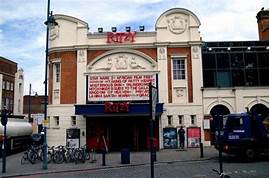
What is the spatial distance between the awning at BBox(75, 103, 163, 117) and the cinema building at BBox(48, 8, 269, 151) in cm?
134

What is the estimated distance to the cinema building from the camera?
103 feet

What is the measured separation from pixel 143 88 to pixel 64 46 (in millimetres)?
8354

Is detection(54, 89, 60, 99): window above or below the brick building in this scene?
below

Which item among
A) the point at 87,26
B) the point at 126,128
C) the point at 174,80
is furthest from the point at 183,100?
the point at 87,26

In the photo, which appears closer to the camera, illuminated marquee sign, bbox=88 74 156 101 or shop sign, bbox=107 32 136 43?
illuminated marquee sign, bbox=88 74 156 101

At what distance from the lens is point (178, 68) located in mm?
32312

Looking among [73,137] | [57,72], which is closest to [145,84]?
[73,137]

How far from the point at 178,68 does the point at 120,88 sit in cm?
560

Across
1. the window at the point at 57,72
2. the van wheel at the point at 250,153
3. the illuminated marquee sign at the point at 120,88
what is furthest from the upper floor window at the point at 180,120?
the window at the point at 57,72

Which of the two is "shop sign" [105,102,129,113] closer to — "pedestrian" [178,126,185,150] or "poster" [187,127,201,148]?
"pedestrian" [178,126,185,150]

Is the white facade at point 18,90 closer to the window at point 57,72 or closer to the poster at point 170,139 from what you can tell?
the window at point 57,72

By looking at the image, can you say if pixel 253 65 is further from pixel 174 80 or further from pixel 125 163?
pixel 125 163

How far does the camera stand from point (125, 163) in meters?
21.2

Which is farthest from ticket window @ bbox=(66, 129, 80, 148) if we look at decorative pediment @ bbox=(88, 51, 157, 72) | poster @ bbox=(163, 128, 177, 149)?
poster @ bbox=(163, 128, 177, 149)
